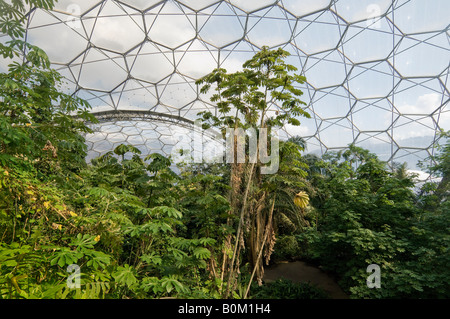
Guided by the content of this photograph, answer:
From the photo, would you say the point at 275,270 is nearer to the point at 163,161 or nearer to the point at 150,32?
the point at 163,161

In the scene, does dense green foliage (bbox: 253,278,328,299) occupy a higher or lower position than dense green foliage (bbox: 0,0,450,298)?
lower

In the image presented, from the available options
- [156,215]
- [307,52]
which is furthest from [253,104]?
[307,52]

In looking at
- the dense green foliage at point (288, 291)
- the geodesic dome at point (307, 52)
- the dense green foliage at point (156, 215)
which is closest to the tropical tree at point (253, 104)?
the dense green foliage at point (156, 215)

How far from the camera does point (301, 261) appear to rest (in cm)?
1458

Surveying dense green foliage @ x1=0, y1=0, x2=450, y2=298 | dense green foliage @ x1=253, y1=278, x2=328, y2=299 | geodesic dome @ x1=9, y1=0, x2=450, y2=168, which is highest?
geodesic dome @ x1=9, y1=0, x2=450, y2=168

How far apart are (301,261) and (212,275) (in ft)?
30.1

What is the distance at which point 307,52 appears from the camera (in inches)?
745

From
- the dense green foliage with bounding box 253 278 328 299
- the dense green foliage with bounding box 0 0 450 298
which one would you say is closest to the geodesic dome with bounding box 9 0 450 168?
the dense green foliage with bounding box 0 0 450 298

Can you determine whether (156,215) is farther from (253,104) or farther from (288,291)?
(288,291)

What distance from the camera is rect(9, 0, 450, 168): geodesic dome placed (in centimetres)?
1559

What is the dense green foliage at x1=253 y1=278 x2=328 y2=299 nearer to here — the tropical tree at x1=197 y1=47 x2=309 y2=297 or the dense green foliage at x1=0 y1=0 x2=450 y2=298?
the dense green foliage at x1=0 y1=0 x2=450 y2=298

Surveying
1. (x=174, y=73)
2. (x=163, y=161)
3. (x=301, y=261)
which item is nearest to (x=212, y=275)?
(x=163, y=161)

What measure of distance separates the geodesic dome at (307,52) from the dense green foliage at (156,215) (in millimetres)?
11206

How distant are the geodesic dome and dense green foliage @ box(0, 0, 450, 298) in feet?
36.8
